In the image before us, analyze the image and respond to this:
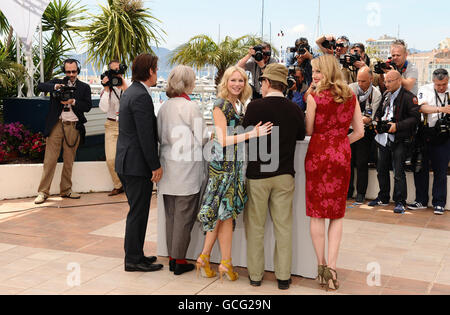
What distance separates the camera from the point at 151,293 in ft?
11.7

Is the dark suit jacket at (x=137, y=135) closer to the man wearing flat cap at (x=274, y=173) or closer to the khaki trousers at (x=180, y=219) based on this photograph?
the khaki trousers at (x=180, y=219)

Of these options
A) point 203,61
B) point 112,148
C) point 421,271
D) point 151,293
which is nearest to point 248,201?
point 151,293

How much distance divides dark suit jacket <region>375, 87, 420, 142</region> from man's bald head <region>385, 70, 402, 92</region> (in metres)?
0.09

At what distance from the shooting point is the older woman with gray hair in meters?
3.78

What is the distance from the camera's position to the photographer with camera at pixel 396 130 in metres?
5.93

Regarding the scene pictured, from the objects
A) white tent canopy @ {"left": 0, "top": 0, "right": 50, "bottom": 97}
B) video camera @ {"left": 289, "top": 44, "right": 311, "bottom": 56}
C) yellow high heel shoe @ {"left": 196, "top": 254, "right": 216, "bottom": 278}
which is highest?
white tent canopy @ {"left": 0, "top": 0, "right": 50, "bottom": 97}

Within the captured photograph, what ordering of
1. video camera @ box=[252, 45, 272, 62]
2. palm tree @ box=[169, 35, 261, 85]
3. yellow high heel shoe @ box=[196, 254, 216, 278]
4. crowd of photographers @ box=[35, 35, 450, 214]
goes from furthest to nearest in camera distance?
1. palm tree @ box=[169, 35, 261, 85]
2. video camera @ box=[252, 45, 272, 62]
3. crowd of photographers @ box=[35, 35, 450, 214]
4. yellow high heel shoe @ box=[196, 254, 216, 278]

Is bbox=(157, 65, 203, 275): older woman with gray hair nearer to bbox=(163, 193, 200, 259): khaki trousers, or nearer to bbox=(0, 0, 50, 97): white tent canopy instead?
bbox=(163, 193, 200, 259): khaki trousers

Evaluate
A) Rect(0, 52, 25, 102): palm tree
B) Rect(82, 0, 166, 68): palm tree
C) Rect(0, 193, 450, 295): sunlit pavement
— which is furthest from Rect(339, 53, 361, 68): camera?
Rect(82, 0, 166, 68): palm tree

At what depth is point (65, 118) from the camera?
6.36m

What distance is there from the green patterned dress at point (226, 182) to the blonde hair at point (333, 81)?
2.13 ft

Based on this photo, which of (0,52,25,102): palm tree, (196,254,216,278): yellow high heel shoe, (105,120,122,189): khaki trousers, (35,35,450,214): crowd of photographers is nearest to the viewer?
(196,254,216,278): yellow high heel shoe
